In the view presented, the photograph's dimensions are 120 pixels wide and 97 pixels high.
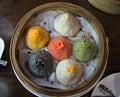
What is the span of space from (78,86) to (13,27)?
370mm

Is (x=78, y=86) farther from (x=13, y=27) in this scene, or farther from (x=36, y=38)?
(x=13, y=27)

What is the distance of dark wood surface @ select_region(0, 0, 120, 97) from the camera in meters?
1.02

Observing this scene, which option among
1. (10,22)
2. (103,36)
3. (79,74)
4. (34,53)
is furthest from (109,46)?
(10,22)

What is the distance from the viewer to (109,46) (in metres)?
1.09

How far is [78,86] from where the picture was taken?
3.09 ft

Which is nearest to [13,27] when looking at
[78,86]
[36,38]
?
[36,38]

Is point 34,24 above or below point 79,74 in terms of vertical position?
above

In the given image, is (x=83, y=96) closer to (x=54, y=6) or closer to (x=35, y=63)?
(x=35, y=63)

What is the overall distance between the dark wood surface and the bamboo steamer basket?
0.07 metres

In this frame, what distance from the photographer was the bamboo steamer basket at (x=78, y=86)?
0.94 metres

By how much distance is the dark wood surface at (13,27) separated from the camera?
1016 mm

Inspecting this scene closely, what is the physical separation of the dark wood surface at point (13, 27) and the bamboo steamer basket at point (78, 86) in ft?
0.21

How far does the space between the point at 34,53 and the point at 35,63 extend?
5cm

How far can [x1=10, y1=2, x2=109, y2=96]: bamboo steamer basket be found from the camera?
36.9 inches
